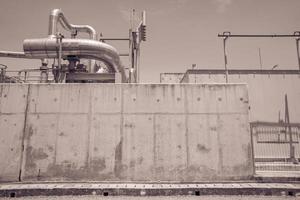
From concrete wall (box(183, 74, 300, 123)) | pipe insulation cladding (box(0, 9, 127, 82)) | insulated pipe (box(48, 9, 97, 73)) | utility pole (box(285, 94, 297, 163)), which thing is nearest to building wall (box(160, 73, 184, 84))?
concrete wall (box(183, 74, 300, 123))

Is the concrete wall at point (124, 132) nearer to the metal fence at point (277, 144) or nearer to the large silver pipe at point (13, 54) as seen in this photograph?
the metal fence at point (277, 144)

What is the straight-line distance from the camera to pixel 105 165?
7059 millimetres

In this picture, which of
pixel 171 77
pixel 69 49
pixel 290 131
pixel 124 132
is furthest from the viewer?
pixel 171 77

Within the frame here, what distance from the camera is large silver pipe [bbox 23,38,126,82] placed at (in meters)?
10.4

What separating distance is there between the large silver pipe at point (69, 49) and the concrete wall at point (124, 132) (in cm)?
357

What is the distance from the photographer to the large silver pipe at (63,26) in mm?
11613

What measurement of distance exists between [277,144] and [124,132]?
33.1ft

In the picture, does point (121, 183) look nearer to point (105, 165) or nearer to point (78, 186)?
point (105, 165)

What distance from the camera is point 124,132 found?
7246 mm

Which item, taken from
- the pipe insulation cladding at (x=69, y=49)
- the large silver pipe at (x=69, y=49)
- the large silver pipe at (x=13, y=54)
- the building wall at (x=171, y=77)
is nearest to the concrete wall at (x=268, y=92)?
the building wall at (x=171, y=77)

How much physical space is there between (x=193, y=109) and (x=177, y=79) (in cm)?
1268

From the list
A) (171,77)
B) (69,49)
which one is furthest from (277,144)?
(69,49)

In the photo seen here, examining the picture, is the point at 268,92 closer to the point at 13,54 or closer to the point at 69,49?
the point at 69,49

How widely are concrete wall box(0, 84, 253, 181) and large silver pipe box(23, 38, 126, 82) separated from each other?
11.7ft
